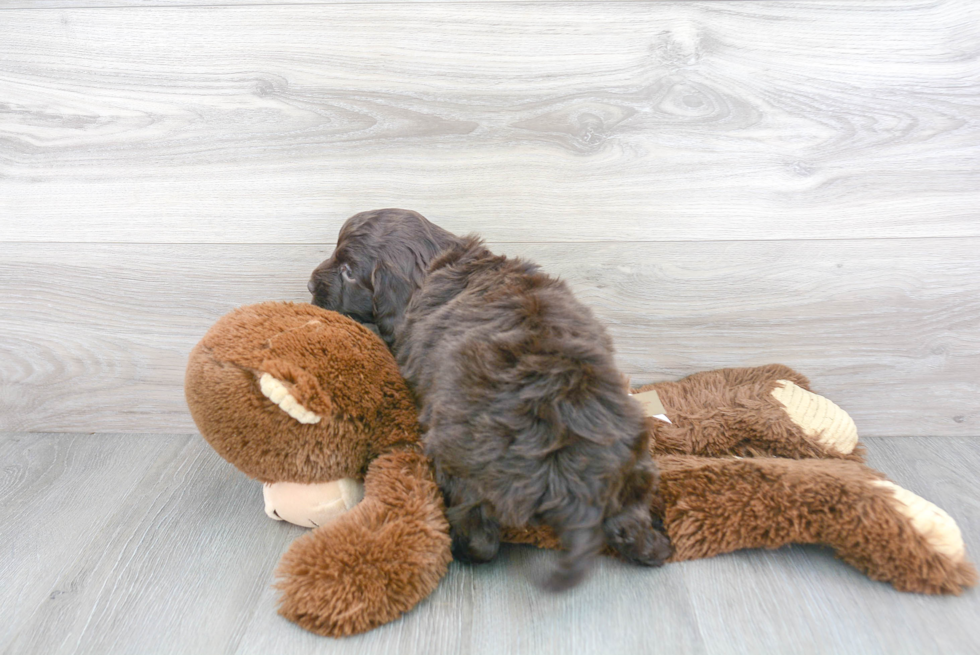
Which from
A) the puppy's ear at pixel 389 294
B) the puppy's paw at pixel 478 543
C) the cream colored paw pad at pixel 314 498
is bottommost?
the cream colored paw pad at pixel 314 498

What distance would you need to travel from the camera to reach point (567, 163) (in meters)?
1.37

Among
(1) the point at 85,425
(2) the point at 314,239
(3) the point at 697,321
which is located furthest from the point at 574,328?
(1) the point at 85,425

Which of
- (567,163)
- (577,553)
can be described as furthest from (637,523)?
(567,163)

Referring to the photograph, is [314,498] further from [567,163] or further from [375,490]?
[567,163]

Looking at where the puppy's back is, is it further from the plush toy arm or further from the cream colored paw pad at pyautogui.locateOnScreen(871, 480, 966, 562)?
the cream colored paw pad at pyautogui.locateOnScreen(871, 480, 966, 562)

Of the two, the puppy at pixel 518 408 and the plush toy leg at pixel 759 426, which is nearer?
the puppy at pixel 518 408

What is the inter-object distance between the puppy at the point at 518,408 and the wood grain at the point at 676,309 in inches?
12.6

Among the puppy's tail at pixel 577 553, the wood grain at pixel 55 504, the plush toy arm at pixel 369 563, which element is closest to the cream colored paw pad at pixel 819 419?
the puppy's tail at pixel 577 553

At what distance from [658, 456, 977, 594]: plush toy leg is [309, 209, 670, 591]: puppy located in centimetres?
8

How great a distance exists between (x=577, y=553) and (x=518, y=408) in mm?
223

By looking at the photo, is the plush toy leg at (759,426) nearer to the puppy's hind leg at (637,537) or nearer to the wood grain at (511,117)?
the puppy's hind leg at (637,537)

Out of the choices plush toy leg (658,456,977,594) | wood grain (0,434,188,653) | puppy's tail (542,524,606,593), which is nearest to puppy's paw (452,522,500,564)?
puppy's tail (542,524,606,593)

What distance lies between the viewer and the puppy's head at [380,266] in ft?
3.89

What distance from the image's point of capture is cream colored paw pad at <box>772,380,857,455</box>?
1268mm
